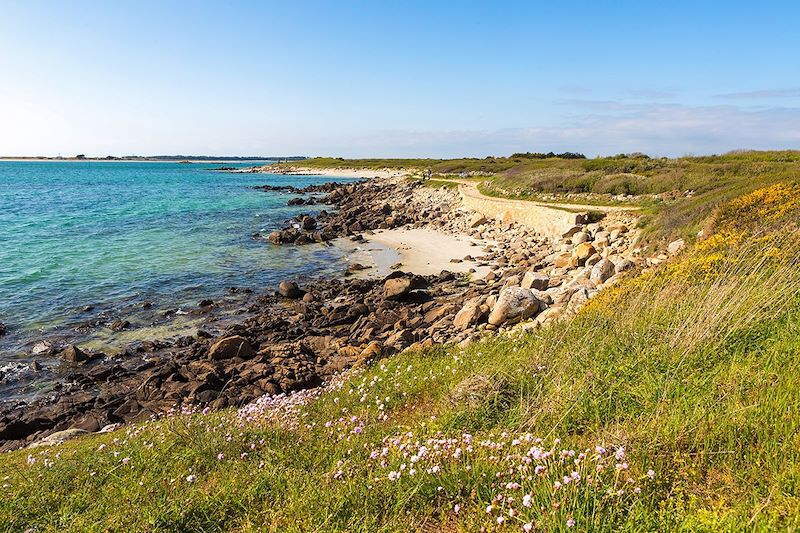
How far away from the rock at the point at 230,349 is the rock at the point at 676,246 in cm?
1361

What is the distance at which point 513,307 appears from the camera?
13.5 metres

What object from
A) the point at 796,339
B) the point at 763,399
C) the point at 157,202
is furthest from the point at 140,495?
the point at 157,202

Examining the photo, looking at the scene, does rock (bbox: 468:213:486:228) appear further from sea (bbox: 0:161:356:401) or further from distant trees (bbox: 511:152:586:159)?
distant trees (bbox: 511:152:586:159)

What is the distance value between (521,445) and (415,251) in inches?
1027

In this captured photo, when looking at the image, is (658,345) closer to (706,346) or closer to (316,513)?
(706,346)

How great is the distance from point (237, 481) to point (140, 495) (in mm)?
1089

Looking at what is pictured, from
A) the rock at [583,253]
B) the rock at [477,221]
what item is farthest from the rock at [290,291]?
the rock at [477,221]

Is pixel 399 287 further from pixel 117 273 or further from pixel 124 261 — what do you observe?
pixel 124 261

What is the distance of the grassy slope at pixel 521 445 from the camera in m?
3.69

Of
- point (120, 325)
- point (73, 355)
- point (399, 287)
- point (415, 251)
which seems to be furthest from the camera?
point (415, 251)

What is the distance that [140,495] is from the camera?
5090 mm

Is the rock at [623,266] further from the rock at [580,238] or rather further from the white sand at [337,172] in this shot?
the white sand at [337,172]

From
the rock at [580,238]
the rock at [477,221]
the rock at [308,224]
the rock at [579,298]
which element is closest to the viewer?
the rock at [579,298]

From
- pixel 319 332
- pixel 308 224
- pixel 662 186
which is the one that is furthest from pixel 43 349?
pixel 662 186
